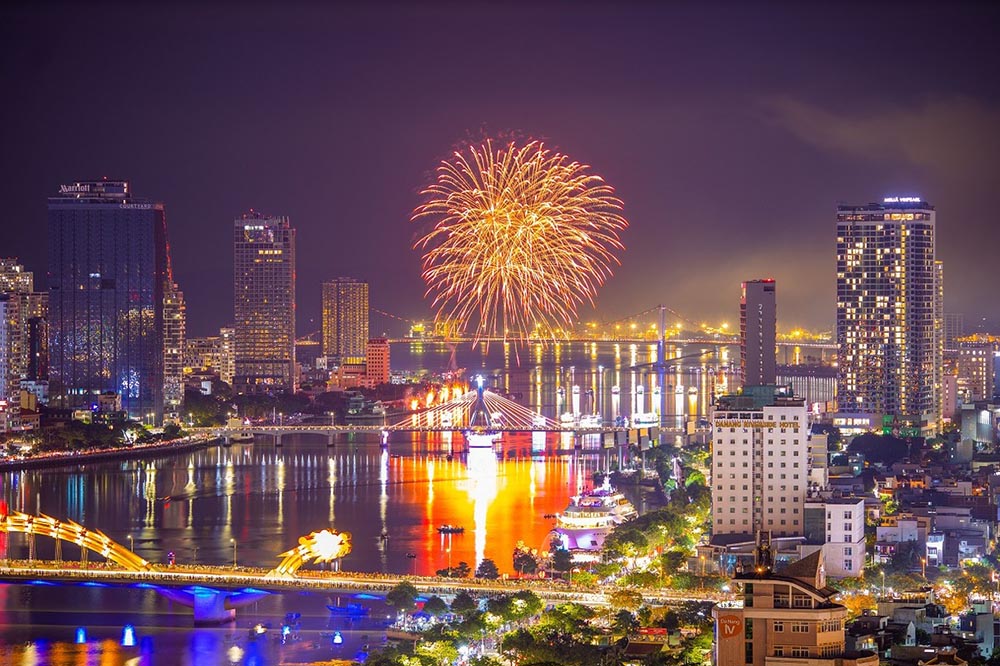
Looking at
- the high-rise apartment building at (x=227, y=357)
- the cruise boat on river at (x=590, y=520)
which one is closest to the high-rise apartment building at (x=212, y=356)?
the high-rise apartment building at (x=227, y=357)

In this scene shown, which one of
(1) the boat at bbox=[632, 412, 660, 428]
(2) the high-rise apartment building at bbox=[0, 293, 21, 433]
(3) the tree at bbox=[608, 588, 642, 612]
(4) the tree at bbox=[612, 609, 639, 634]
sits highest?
(2) the high-rise apartment building at bbox=[0, 293, 21, 433]

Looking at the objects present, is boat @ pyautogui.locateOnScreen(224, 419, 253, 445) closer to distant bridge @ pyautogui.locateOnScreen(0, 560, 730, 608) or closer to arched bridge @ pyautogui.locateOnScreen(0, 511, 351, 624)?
arched bridge @ pyautogui.locateOnScreen(0, 511, 351, 624)

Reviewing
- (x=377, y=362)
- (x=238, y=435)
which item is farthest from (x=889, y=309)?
(x=377, y=362)

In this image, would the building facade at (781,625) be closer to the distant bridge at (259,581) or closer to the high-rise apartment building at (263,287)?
the distant bridge at (259,581)

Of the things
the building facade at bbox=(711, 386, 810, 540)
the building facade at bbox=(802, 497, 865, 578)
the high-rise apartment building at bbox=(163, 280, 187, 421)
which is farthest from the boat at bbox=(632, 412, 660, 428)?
the building facade at bbox=(802, 497, 865, 578)

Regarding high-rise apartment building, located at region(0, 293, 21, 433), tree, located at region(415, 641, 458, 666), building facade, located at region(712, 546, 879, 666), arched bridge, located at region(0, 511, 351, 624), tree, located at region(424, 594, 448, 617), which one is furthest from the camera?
high-rise apartment building, located at region(0, 293, 21, 433)

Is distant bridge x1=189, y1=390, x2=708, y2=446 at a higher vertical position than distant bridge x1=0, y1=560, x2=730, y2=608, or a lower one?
higher
